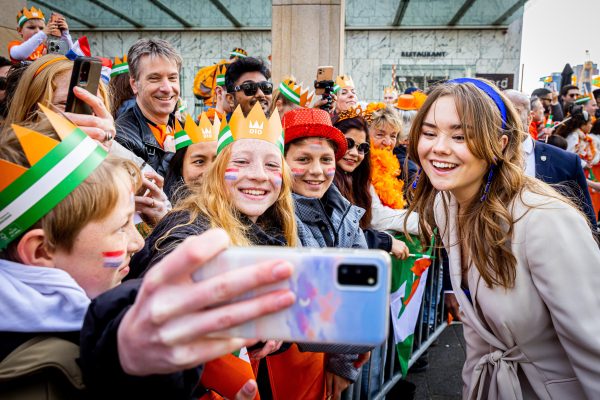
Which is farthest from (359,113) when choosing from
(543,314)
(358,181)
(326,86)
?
(543,314)

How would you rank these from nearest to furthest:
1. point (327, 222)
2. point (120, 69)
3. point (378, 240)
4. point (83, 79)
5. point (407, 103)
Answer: point (83, 79)
point (327, 222)
point (378, 240)
point (120, 69)
point (407, 103)

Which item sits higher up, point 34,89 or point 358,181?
point 34,89

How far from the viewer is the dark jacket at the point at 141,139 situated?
10.8 feet

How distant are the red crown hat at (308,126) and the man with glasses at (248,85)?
1462 millimetres

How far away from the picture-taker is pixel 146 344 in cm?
80

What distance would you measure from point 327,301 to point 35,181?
0.75 m

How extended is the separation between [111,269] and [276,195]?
115cm

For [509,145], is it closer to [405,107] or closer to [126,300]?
[126,300]

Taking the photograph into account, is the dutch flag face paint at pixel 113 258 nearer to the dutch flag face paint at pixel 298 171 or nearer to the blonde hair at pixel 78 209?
the blonde hair at pixel 78 209

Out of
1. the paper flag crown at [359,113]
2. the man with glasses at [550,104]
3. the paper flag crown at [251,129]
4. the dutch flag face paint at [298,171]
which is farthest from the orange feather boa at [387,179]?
the man with glasses at [550,104]

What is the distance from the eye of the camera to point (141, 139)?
3412 mm

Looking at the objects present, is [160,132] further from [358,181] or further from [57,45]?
[358,181]

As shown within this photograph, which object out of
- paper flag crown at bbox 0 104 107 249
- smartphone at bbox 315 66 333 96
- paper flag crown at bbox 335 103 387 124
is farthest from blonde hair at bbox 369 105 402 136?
paper flag crown at bbox 0 104 107 249

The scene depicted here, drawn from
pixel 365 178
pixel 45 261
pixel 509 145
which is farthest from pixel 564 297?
pixel 365 178
